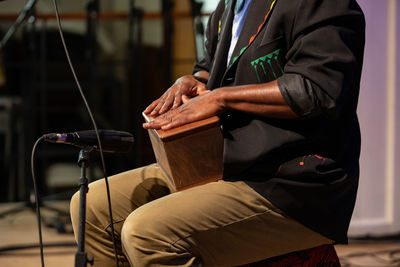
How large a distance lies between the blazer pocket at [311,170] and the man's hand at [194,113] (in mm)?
212

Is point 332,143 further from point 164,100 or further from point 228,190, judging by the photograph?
point 164,100

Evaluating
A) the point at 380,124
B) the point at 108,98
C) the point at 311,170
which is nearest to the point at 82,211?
the point at 311,170

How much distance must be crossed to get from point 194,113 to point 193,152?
9 centimetres

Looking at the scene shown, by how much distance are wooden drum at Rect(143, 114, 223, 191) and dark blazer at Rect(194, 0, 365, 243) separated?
0.11 feet

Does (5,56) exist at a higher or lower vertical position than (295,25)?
lower

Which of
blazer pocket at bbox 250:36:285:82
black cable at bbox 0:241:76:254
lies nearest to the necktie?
blazer pocket at bbox 250:36:285:82

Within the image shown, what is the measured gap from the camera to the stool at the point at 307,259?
1.27 meters

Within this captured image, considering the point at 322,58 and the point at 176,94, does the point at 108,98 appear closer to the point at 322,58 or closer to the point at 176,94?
the point at 176,94

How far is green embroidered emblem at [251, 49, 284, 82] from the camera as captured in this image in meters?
1.21

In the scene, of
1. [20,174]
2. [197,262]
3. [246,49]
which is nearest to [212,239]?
[197,262]

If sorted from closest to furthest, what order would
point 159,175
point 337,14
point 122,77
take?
point 337,14 < point 159,175 < point 122,77

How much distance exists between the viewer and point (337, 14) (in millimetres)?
1115

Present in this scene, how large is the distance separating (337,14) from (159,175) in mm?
676

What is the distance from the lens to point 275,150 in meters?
1.16
